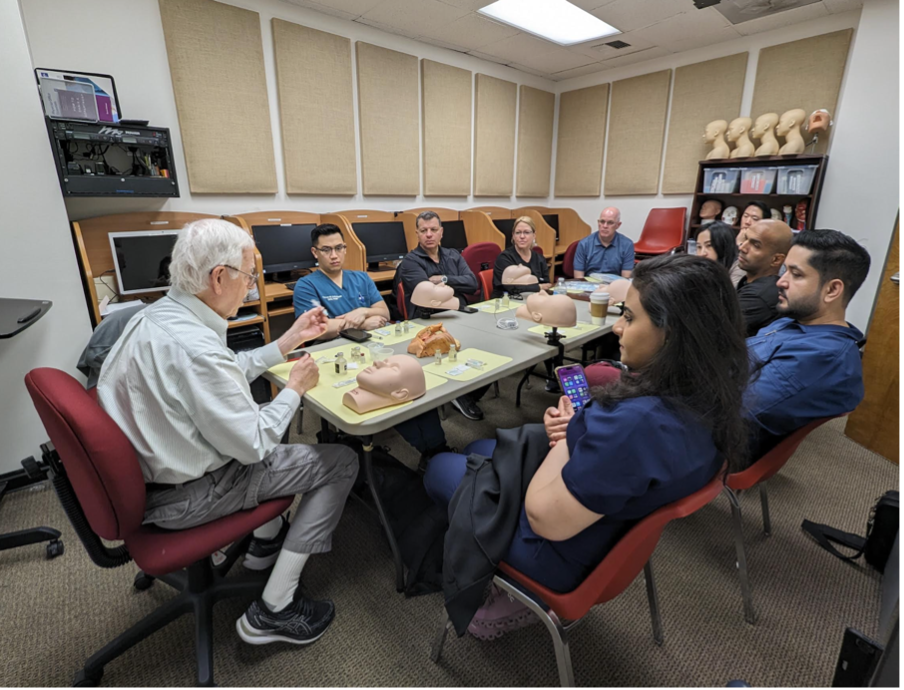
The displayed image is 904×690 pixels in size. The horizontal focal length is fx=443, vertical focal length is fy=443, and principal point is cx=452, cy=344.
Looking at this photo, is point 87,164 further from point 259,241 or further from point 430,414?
point 430,414

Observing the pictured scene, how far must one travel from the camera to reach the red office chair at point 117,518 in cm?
98

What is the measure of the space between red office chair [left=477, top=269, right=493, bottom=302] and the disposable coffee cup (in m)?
1.21

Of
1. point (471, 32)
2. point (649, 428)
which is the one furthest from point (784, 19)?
point (649, 428)

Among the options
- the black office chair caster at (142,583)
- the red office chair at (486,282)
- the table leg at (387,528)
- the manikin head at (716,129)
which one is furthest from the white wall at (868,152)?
Answer: the black office chair caster at (142,583)

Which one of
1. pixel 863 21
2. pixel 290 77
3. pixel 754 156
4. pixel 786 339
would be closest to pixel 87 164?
pixel 290 77

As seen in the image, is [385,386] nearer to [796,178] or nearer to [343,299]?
[343,299]

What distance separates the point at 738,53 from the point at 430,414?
5180mm

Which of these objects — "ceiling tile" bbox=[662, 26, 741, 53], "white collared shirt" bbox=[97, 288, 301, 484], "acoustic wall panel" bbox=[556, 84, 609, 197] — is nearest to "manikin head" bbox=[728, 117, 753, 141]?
"ceiling tile" bbox=[662, 26, 741, 53]

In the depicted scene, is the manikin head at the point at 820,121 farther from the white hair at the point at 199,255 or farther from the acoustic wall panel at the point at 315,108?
the white hair at the point at 199,255

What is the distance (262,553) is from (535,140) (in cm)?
595

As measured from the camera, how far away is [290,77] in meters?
3.77

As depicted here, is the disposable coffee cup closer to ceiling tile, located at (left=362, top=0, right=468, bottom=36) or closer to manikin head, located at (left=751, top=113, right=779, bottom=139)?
ceiling tile, located at (left=362, top=0, right=468, bottom=36)

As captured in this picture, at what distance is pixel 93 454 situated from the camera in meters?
0.97

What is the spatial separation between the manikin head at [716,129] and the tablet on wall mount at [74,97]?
527 cm
